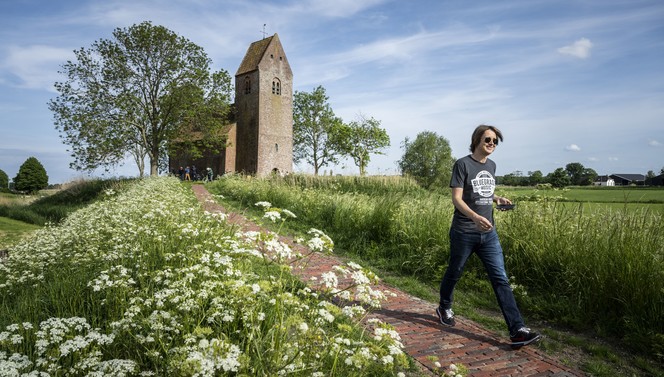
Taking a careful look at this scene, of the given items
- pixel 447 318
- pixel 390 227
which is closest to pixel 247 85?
pixel 390 227

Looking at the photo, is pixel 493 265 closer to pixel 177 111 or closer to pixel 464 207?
pixel 464 207

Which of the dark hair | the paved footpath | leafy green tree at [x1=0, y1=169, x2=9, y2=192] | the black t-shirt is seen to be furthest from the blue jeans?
leafy green tree at [x1=0, y1=169, x2=9, y2=192]

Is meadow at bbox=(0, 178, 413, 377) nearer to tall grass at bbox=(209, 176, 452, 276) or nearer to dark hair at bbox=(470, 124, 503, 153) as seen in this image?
dark hair at bbox=(470, 124, 503, 153)

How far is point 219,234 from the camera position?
503 centimetres

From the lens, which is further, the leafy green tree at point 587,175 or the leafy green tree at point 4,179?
the leafy green tree at point 587,175

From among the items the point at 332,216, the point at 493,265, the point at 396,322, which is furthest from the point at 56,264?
the point at 332,216

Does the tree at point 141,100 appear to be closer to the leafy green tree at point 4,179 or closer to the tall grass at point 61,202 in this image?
the tall grass at point 61,202

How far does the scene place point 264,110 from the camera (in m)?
37.9

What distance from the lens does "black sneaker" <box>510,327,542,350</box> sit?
3.83 m

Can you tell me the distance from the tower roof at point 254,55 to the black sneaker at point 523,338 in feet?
124

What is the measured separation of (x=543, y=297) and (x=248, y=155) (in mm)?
35520

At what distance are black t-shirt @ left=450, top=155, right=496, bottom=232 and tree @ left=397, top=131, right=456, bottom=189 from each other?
45.2 meters

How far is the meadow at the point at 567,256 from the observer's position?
14.3 feet

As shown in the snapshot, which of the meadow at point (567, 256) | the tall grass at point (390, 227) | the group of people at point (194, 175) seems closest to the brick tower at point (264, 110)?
the group of people at point (194, 175)
